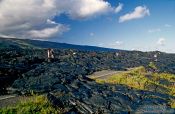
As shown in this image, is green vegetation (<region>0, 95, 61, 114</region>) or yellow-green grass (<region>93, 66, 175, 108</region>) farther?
yellow-green grass (<region>93, 66, 175, 108</region>)

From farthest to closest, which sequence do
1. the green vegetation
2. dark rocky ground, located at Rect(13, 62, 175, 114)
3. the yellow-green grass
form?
the yellow-green grass → dark rocky ground, located at Rect(13, 62, 175, 114) → the green vegetation

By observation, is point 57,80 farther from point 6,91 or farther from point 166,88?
point 166,88

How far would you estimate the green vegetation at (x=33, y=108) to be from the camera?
23406 millimetres

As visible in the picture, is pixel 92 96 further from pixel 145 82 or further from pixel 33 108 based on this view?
pixel 145 82

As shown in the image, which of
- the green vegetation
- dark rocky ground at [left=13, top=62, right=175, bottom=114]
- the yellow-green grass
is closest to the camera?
the green vegetation

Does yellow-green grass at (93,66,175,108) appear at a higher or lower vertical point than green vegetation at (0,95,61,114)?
higher

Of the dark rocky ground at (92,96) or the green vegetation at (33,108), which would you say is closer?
the green vegetation at (33,108)

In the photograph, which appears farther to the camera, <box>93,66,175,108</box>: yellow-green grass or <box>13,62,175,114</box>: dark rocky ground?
<box>93,66,175,108</box>: yellow-green grass

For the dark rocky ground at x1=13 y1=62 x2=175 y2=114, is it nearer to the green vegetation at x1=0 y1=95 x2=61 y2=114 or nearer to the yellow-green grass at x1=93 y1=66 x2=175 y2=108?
the green vegetation at x1=0 y1=95 x2=61 y2=114

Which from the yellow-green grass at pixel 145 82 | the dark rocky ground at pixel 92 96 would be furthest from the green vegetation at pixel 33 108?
the yellow-green grass at pixel 145 82

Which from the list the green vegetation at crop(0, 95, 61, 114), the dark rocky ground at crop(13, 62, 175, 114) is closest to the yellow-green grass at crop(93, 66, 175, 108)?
the dark rocky ground at crop(13, 62, 175, 114)

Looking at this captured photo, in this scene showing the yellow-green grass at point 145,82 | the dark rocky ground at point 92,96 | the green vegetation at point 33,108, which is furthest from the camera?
the yellow-green grass at point 145,82

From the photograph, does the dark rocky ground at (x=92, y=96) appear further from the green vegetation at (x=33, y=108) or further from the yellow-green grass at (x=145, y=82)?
the yellow-green grass at (x=145, y=82)

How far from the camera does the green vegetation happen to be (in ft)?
76.8
